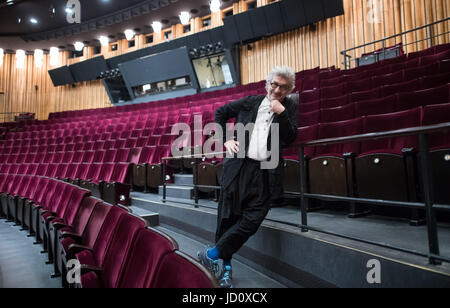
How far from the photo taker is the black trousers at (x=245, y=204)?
365mm

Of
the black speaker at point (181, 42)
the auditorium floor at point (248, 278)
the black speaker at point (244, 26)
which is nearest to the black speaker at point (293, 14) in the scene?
the black speaker at point (244, 26)

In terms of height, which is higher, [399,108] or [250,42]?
[250,42]

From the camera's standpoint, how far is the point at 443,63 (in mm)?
843

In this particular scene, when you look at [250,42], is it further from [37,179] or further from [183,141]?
[37,179]

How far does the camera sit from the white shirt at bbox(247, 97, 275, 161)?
368 mm

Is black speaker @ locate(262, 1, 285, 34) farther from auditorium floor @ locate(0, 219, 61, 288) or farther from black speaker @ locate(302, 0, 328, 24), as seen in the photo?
auditorium floor @ locate(0, 219, 61, 288)

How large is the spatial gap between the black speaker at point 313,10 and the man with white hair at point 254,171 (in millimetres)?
1724

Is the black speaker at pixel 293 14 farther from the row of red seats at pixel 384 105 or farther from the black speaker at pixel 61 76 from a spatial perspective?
the black speaker at pixel 61 76

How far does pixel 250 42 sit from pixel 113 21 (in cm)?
121

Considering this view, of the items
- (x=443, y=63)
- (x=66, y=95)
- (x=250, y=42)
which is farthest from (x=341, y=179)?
(x=66, y=95)

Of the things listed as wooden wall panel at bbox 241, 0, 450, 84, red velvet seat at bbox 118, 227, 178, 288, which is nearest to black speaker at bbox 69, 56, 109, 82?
wooden wall panel at bbox 241, 0, 450, 84

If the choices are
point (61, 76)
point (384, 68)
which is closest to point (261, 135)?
point (384, 68)
